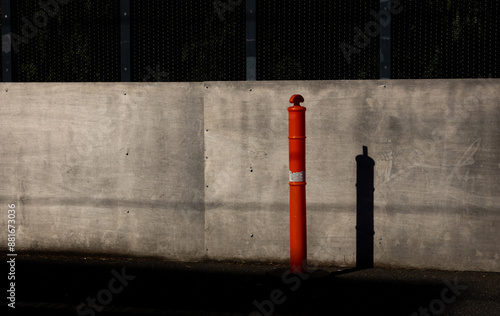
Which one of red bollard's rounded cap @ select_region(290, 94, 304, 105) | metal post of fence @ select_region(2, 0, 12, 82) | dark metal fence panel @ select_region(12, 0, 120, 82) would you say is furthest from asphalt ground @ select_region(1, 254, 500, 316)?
metal post of fence @ select_region(2, 0, 12, 82)

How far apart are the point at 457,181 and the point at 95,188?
11.8ft

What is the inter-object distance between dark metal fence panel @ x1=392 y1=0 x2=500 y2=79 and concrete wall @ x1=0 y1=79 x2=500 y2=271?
1363 millimetres

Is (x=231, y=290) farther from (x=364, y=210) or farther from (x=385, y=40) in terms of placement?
(x=385, y=40)

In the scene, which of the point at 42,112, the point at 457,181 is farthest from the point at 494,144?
the point at 42,112

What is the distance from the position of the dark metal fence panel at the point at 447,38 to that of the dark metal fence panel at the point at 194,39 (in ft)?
6.31

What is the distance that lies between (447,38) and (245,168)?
293 centimetres

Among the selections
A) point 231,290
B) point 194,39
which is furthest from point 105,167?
point 194,39

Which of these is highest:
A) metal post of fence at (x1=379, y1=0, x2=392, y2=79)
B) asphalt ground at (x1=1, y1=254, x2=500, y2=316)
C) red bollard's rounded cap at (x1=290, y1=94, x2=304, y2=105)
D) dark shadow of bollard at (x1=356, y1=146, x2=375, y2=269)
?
metal post of fence at (x1=379, y1=0, x2=392, y2=79)

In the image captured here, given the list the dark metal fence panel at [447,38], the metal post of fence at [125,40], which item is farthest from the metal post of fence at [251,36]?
the dark metal fence panel at [447,38]

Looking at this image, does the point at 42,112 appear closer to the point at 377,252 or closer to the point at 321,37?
the point at 321,37

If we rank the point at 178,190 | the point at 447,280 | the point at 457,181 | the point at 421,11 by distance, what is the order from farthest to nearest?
the point at 421,11
the point at 178,190
the point at 457,181
the point at 447,280

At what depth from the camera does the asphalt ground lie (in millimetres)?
4199

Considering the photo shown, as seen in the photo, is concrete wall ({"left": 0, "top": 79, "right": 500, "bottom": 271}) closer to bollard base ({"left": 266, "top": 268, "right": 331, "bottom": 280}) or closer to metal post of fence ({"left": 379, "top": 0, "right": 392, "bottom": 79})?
bollard base ({"left": 266, "top": 268, "right": 331, "bottom": 280})

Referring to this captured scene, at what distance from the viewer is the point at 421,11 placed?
6695 millimetres
